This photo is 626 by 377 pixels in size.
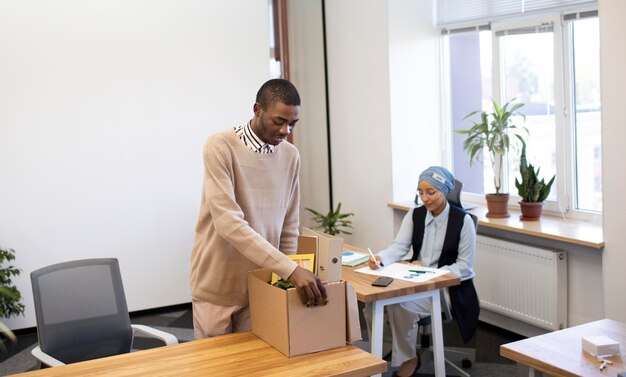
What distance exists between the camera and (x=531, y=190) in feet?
14.8

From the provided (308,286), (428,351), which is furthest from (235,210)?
(428,351)

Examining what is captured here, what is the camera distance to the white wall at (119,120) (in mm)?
4953

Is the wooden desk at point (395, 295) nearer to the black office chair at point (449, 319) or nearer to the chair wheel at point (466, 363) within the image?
the black office chair at point (449, 319)

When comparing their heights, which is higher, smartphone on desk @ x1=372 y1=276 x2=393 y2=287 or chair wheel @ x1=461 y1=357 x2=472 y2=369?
smartphone on desk @ x1=372 y1=276 x2=393 y2=287

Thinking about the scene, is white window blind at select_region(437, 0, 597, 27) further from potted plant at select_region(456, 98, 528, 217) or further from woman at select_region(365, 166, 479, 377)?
woman at select_region(365, 166, 479, 377)

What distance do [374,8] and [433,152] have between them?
1.22 meters

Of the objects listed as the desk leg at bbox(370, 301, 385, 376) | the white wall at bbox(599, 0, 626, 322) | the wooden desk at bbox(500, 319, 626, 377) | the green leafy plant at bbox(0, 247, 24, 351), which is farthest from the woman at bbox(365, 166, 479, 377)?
the green leafy plant at bbox(0, 247, 24, 351)

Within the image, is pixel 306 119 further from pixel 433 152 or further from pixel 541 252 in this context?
pixel 541 252

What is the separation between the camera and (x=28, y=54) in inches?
193

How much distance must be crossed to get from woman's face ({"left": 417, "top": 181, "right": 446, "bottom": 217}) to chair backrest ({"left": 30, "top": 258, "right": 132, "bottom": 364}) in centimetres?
181

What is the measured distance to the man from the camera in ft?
7.64

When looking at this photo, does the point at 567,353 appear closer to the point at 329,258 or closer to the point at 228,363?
the point at 329,258

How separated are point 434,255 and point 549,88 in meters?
1.55

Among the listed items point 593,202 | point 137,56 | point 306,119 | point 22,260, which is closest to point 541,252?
point 593,202
